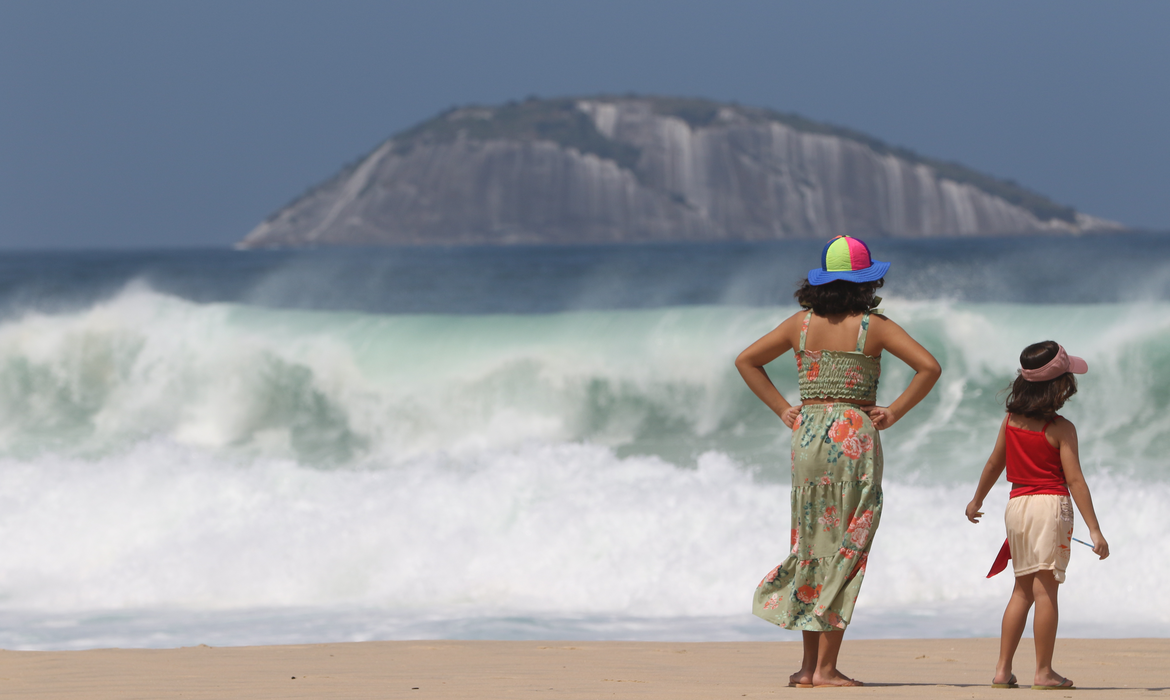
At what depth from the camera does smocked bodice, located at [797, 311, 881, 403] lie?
378 centimetres

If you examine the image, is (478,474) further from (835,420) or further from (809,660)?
(835,420)

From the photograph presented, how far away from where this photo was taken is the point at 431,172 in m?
126

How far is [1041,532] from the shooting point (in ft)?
12.3

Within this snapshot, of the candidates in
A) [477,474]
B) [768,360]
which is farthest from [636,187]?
[768,360]

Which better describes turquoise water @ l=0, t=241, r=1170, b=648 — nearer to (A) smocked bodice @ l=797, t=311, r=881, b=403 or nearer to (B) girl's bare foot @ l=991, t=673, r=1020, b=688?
(B) girl's bare foot @ l=991, t=673, r=1020, b=688

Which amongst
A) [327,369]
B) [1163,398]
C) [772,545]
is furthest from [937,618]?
[327,369]

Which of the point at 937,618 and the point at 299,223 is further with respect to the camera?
the point at 299,223

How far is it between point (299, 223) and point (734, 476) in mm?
123246

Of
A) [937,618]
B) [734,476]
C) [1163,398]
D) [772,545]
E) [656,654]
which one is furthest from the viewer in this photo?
[1163,398]

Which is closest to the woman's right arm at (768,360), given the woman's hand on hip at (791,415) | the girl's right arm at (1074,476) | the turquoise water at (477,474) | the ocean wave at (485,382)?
the woman's hand on hip at (791,415)

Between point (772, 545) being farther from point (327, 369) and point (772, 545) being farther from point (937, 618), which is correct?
point (327, 369)

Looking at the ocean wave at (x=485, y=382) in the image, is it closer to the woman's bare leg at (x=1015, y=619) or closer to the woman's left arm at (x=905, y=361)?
the woman's bare leg at (x=1015, y=619)

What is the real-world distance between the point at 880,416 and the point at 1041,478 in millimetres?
553

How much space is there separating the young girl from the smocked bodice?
0.44 metres
